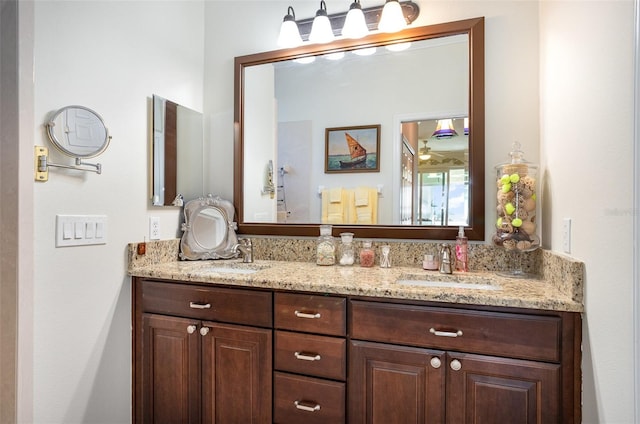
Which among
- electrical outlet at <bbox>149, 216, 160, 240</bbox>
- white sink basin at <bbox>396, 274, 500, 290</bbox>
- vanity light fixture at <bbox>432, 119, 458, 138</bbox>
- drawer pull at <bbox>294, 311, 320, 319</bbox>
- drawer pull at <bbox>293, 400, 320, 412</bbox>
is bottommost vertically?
drawer pull at <bbox>293, 400, 320, 412</bbox>

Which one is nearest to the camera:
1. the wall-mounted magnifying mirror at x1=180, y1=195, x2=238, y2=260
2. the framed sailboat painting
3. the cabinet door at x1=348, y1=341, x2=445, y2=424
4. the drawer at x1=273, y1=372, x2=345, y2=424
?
the cabinet door at x1=348, y1=341, x2=445, y2=424

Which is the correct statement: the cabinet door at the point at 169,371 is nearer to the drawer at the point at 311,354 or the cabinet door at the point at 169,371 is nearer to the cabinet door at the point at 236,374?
the cabinet door at the point at 236,374

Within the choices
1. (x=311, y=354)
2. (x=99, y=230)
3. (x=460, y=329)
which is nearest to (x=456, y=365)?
(x=460, y=329)

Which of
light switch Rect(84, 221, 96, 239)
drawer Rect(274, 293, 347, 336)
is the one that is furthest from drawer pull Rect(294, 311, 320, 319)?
light switch Rect(84, 221, 96, 239)

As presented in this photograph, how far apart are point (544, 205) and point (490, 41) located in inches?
31.8

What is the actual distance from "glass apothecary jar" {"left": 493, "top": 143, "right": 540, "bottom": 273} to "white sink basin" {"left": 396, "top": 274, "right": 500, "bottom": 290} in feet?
0.62

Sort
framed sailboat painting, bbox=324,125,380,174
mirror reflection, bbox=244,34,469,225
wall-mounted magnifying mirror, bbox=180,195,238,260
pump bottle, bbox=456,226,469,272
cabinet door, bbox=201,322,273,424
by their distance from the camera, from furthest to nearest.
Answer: wall-mounted magnifying mirror, bbox=180,195,238,260 → framed sailboat painting, bbox=324,125,380,174 → mirror reflection, bbox=244,34,469,225 → pump bottle, bbox=456,226,469,272 → cabinet door, bbox=201,322,273,424

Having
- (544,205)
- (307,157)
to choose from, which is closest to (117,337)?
(307,157)

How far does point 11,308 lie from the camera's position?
4.12 feet

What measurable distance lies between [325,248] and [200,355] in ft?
2.48

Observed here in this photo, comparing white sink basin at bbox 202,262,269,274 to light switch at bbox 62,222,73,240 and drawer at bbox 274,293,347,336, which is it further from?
light switch at bbox 62,222,73,240

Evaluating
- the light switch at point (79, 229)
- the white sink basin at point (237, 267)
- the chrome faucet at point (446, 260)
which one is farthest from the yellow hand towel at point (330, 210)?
the light switch at point (79, 229)

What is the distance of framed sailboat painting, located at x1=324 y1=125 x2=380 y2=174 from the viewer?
1867 millimetres

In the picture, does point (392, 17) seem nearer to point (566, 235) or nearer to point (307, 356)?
point (566, 235)
